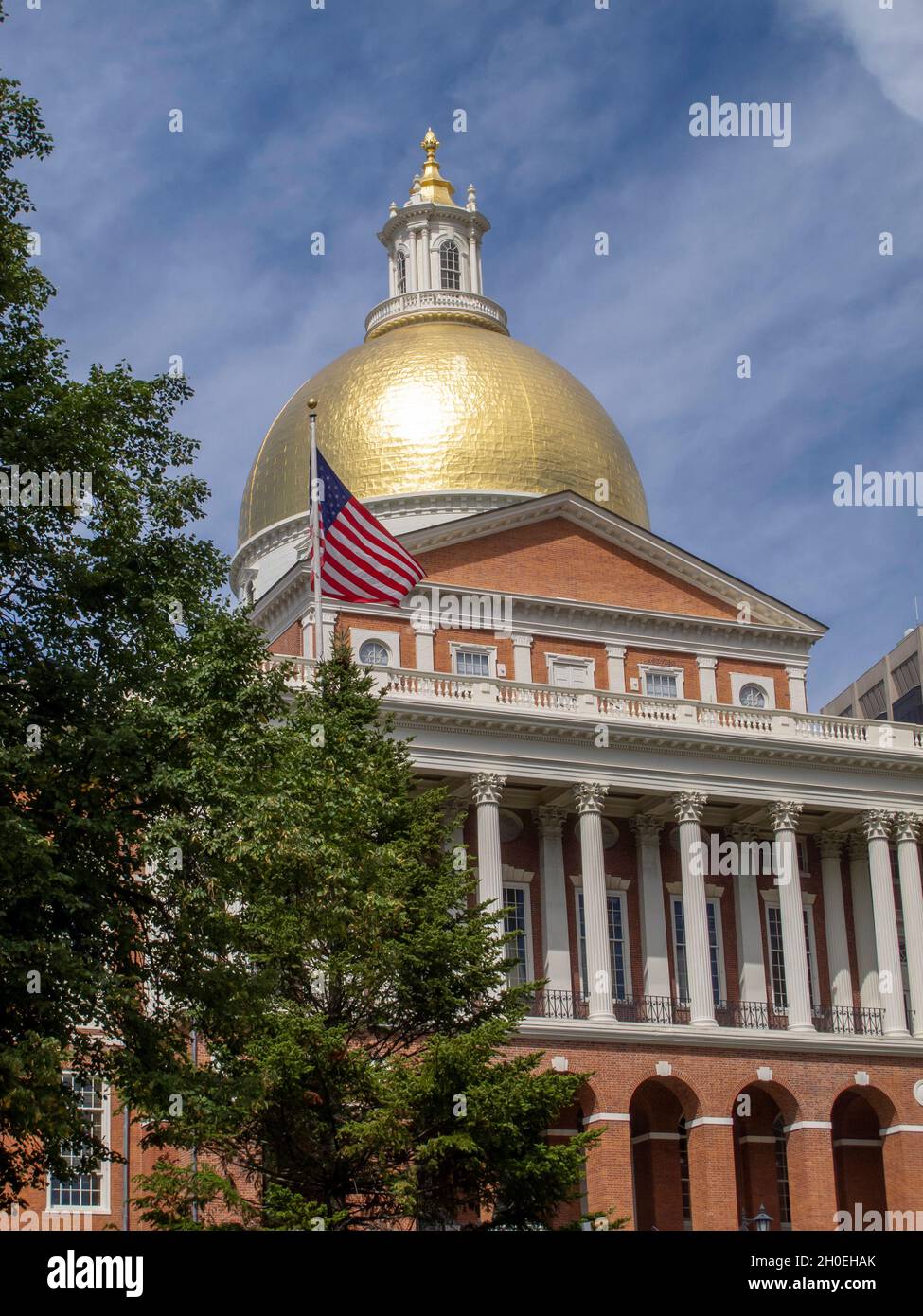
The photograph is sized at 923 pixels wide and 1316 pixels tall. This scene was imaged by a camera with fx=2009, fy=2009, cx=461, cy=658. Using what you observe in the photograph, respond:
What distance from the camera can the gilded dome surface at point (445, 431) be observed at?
6094 cm

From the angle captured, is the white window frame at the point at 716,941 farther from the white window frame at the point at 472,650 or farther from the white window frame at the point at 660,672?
the white window frame at the point at 472,650

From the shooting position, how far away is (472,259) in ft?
229

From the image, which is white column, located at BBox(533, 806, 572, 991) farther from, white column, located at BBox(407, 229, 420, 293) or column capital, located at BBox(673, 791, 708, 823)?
white column, located at BBox(407, 229, 420, 293)

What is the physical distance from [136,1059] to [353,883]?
6.64 meters

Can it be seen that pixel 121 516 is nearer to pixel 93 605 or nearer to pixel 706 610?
pixel 93 605

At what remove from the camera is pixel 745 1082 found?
162 feet

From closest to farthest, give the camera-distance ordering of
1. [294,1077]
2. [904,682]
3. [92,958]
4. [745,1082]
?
[92,958], [294,1077], [745,1082], [904,682]

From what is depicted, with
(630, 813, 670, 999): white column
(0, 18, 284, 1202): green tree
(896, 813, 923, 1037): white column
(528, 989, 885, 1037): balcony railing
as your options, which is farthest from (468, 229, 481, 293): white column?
(0, 18, 284, 1202): green tree

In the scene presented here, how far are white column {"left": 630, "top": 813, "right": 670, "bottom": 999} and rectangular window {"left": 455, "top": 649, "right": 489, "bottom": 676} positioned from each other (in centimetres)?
577

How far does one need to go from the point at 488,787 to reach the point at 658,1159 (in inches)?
412

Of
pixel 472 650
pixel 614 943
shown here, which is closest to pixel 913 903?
pixel 614 943

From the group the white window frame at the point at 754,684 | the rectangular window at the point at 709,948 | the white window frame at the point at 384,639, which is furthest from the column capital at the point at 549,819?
the white window frame at the point at 754,684

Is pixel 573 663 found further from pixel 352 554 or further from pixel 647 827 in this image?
pixel 352 554
